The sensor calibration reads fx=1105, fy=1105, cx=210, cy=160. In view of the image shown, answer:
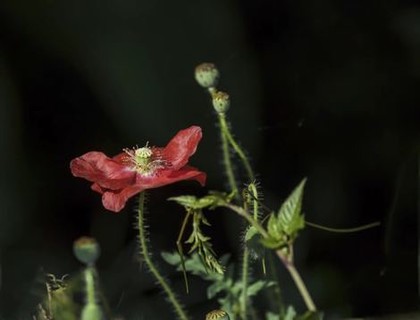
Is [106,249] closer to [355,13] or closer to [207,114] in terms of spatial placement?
[207,114]

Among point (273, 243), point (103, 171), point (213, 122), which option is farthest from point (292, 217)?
point (213, 122)

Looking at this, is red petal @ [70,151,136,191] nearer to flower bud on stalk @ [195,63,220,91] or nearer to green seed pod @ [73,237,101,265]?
flower bud on stalk @ [195,63,220,91]

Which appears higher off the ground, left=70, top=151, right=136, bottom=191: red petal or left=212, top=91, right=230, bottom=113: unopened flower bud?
left=70, top=151, right=136, bottom=191: red petal

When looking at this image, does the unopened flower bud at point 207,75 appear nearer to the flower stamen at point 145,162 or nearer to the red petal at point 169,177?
the red petal at point 169,177

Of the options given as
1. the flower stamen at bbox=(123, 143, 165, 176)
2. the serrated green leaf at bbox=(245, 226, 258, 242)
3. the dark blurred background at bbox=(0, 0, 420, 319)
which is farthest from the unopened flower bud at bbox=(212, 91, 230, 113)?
the dark blurred background at bbox=(0, 0, 420, 319)

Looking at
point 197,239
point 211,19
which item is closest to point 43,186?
point 211,19

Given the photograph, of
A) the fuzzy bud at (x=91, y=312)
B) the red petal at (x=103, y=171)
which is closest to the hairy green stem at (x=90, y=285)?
the fuzzy bud at (x=91, y=312)
